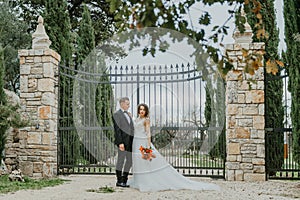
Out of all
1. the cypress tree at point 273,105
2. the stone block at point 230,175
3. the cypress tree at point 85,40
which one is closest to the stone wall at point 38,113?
the cypress tree at point 85,40

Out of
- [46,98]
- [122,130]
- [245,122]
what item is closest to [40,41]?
[46,98]

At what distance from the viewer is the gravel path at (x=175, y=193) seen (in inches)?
242

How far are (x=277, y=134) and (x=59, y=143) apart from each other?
4.43 m

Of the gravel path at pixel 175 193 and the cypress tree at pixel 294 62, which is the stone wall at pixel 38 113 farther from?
the cypress tree at pixel 294 62

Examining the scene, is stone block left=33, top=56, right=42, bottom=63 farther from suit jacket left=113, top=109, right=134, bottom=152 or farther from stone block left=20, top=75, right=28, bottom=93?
suit jacket left=113, top=109, right=134, bottom=152

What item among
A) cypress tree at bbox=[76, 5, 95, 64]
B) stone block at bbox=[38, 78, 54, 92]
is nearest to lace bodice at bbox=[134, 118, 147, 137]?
stone block at bbox=[38, 78, 54, 92]

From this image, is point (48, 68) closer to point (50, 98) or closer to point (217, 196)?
point (50, 98)

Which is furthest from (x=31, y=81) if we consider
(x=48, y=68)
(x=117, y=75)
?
(x=117, y=75)

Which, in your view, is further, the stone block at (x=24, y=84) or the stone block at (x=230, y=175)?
the stone block at (x=24, y=84)

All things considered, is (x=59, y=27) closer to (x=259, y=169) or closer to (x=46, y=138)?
(x=46, y=138)

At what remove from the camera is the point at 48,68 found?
27.3ft

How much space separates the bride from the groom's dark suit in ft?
0.36

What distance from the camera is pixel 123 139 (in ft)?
24.2

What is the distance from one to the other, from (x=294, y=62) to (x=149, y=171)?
313cm
